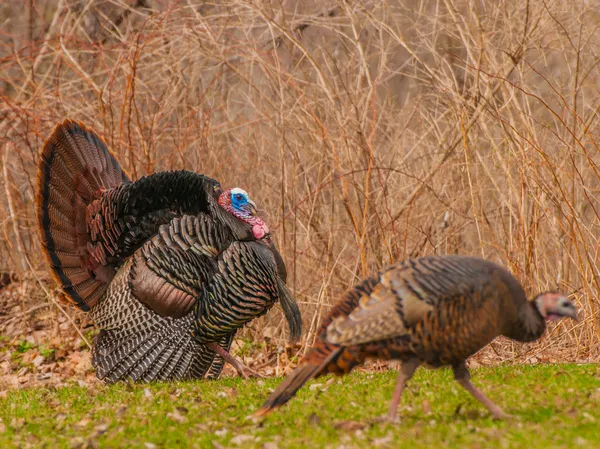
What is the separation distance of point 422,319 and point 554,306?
854mm

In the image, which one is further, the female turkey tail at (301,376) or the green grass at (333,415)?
the female turkey tail at (301,376)

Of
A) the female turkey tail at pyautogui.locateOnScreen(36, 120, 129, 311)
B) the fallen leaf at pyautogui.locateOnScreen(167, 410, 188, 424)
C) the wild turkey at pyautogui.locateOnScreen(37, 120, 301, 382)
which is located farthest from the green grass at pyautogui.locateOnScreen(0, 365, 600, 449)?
the female turkey tail at pyautogui.locateOnScreen(36, 120, 129, 311)

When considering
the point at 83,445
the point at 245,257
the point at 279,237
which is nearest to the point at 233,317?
the point at 245,257

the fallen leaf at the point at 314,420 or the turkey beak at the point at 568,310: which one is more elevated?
the turkey beak at the point at 568,310

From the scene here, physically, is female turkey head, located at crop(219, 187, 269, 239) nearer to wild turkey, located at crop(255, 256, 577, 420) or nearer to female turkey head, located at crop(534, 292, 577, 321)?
wild turkey, located at crop(255, 256, 577, 420)

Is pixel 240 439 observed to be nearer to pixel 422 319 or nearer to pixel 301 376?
pixel 301 376

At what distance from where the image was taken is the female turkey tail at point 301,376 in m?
4.65

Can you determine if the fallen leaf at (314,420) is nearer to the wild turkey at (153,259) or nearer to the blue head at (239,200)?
the wild turkey at (153,259)

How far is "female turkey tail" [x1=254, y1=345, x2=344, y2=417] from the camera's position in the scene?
465cm

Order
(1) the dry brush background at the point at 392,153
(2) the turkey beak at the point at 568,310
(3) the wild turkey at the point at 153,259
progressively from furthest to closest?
(1) the dry brush background at the point at 392,153
(3) the wild turkey at the point at 153,259
(2) the turkey beak at the point at 568,310

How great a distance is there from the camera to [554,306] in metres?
4.84

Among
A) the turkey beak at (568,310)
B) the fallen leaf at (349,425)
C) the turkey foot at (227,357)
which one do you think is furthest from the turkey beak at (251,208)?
the turkey beak at (568,310)

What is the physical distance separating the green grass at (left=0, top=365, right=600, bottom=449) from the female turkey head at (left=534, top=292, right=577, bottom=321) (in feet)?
1.79

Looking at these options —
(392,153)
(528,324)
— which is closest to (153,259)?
(392,153)
